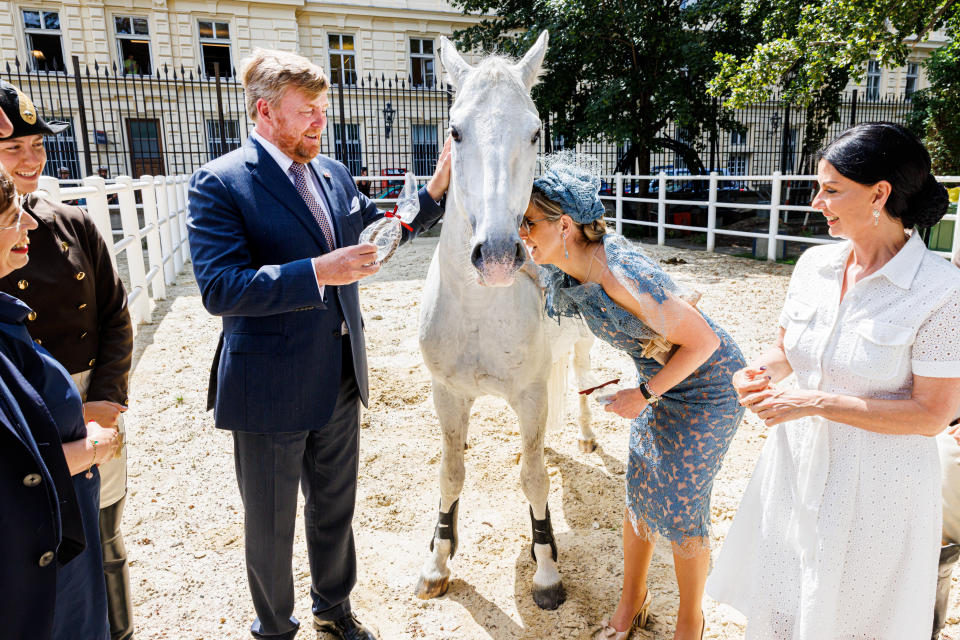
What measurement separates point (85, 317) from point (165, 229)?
26.1ft

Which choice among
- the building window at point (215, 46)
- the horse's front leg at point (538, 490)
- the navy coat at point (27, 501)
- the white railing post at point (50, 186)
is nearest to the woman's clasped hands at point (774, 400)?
the horse's front leg at point (538, 490)

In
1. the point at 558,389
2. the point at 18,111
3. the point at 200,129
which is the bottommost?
the point at 558,389

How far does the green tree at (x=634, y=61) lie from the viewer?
472 inches

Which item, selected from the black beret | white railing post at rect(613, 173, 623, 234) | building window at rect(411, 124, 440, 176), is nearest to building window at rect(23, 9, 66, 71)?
building window at rect(411, 124, 440, 176)

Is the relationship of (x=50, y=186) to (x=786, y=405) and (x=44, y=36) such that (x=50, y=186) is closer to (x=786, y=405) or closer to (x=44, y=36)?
(x=786, y=405)

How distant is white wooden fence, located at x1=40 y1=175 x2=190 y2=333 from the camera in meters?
4.91

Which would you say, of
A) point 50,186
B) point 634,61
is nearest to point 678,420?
point 50,186

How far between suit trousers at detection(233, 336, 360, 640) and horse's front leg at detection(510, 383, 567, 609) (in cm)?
73

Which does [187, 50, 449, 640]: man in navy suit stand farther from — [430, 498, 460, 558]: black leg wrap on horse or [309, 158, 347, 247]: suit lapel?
[430, 498, 460, 558]: black leg wrap on horse

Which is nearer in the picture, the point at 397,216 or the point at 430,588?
the point at 397,216

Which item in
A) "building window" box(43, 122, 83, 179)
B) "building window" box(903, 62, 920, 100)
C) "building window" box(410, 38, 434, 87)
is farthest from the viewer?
Answer: "building window" box(903, 62, 920, 100)

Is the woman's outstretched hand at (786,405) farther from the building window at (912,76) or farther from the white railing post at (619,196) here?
the building window at (912,76)

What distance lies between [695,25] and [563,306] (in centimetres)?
1276

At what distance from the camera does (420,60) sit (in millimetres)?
23125
